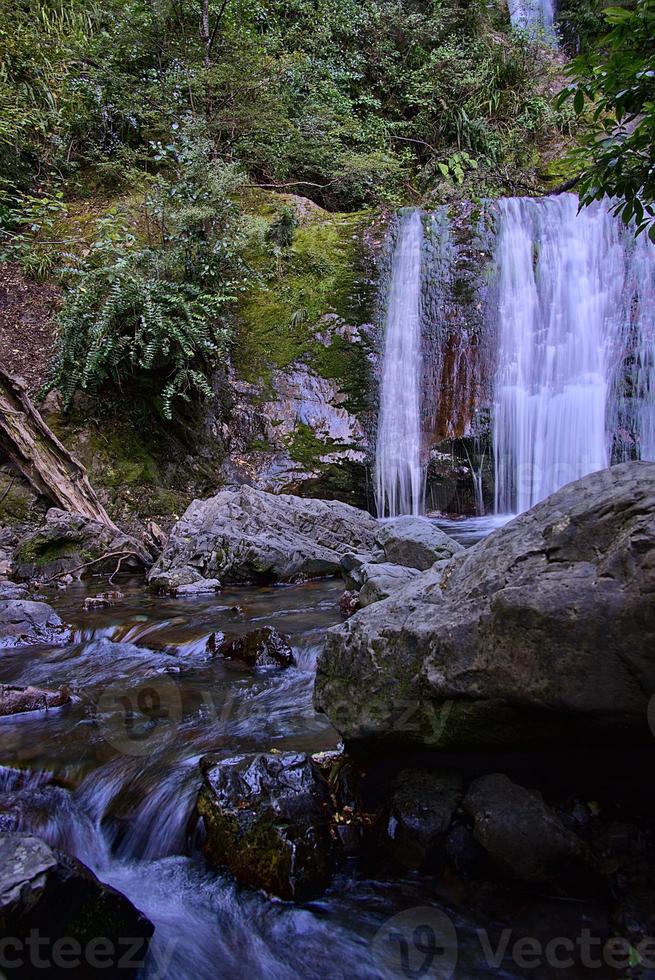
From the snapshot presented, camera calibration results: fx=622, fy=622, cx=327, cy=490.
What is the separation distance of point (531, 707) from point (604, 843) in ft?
2.11

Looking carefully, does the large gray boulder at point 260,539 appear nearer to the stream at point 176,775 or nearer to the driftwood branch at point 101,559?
the driftwood branch at point 101,559

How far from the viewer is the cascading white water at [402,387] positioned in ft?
32.9

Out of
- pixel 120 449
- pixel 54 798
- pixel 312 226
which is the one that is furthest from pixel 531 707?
pixel 312 226

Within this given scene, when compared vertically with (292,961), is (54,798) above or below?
above

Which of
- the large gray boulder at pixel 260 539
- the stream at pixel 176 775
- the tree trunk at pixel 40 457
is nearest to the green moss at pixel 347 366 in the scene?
the large gray boulder at pixel 260 539

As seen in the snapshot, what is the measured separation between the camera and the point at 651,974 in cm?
199

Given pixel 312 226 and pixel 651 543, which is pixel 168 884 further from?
pixel 312 226

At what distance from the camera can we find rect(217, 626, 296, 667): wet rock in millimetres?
4855

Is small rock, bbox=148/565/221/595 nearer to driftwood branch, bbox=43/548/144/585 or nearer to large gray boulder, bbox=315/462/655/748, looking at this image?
driftwood branch, bbox=43/548/144/585

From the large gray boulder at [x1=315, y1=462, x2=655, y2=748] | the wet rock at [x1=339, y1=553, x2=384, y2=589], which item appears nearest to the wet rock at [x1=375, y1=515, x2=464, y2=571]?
the wet rock at [x1=339, y1=553, x2=384, y2=589]

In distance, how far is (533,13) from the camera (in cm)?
1925

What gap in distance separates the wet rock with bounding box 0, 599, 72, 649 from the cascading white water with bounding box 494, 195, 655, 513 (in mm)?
6703

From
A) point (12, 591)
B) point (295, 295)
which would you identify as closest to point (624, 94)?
point (12, 591)

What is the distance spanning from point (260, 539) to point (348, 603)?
2.04 m
